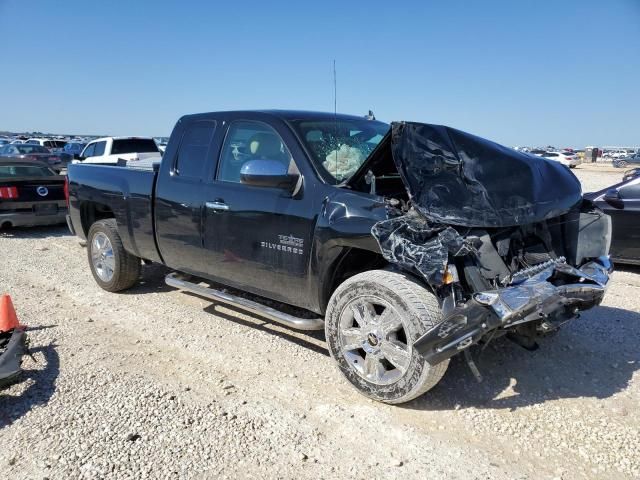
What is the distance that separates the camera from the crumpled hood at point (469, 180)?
2992mm

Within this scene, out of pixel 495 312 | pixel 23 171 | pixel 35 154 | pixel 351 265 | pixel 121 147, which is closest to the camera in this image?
pixel 495 312

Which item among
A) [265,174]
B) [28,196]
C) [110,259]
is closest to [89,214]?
[110,259]

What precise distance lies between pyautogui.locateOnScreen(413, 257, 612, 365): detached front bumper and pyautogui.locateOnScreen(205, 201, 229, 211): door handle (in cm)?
201

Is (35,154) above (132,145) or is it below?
below

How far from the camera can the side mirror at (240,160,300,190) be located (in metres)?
3.51

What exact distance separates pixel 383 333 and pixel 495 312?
749 mm

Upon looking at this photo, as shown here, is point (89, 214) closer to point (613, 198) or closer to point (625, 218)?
point (613, 198)

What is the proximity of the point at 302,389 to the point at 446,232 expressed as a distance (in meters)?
1.51

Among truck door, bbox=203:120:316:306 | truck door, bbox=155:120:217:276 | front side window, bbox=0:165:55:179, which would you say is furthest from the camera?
front side window, bbox=0:165:55:179

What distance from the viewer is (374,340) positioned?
319 centimetres

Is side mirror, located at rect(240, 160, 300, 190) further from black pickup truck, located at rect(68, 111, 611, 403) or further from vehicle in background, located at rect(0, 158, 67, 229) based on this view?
vehicle in background, located at rect(0, 158, 67, 229)

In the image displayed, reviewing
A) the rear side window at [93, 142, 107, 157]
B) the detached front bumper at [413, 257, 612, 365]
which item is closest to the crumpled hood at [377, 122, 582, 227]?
the detached front bumper at [413, 257, 612, 365]

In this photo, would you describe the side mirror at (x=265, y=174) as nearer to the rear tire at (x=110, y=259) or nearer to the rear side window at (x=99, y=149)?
the rear tire at (x=110, y=259)

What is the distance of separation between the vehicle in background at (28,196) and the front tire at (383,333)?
7.71 metres
